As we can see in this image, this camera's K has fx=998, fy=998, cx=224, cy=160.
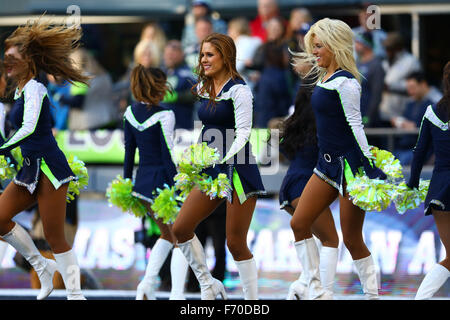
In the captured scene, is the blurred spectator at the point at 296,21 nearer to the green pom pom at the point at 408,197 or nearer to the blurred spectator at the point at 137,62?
the blurred spectator at the point at 137,62

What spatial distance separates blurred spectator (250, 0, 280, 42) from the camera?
11523mm

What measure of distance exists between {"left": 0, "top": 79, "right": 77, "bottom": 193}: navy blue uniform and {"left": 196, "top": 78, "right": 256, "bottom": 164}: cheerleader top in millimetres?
1072

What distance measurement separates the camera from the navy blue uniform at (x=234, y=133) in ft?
22.2

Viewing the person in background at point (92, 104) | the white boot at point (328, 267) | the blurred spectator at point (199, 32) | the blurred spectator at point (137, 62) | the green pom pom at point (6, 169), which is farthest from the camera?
the person in background at point (92, 104)

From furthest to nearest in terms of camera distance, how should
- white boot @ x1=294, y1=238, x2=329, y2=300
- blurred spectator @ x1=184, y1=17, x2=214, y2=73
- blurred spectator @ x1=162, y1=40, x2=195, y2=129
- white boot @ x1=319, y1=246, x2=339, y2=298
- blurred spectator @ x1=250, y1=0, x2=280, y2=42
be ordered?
blurred spectator @ x1=250, y1=0, x2=280, y2=42 < blurred spectator @ x1=184, y1=17, x2=214, y2=73 < blurred spectator @ x1=162, y1=40, x2=195, y2=129 < white boot @ x1=319, y1=246, x2=339, y2=298 < white boot @ x1=294, y1=238, x2=329, y2=300

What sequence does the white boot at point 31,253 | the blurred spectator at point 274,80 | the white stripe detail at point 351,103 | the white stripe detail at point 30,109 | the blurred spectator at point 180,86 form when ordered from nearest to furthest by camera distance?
1. the white stripe detail at point 351,103
2. the white stripe detail at point 30,109
3. the white boot at point 31,253
4. the blurred spectator at point 274,80
5. the blurred spectator at point 180,86

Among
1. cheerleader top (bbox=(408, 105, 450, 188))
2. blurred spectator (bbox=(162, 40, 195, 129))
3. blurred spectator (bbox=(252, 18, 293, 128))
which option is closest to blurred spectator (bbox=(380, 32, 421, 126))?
blurred spectator (bbox=(252, 18, 293, 128))

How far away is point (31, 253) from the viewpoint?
751cm

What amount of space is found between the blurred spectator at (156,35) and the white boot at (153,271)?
173 inches

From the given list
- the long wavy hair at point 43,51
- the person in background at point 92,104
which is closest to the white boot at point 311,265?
the long wavy hair at point 43,51

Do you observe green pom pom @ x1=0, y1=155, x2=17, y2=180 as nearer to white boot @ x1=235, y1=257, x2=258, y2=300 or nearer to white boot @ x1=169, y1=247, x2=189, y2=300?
white boot @ x1=169, y1=247, x2=189, y2=300

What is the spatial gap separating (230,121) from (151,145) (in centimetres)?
116

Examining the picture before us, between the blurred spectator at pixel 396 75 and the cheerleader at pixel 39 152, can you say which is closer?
the cheerleader at pixel 39 152

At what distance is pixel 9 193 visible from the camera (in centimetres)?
721
